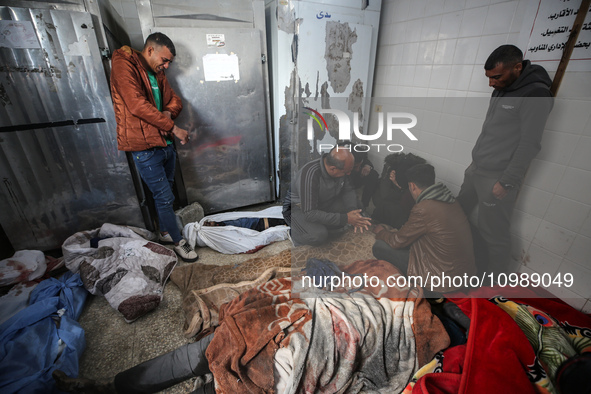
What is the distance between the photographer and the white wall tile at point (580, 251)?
928 mm

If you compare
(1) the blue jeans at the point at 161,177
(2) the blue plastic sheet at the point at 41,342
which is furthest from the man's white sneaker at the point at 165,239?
(2) the blue plastic sheet at the point at 41,342

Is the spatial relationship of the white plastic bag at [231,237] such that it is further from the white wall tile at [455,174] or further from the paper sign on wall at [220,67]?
the white wall tile at [455,174]

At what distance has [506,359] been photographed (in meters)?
0.84

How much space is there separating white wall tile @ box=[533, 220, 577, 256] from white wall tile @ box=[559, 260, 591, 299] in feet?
0.32

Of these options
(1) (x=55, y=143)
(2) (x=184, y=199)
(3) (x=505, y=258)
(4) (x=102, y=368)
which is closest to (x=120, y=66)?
(1) (x=55, y=143)

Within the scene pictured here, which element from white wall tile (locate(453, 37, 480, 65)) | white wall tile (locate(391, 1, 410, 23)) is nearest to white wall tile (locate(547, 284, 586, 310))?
white wall tile (locate(453, 37, 480, 65))

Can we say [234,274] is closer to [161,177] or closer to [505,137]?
[161,177]

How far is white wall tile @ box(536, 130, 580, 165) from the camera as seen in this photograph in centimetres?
81

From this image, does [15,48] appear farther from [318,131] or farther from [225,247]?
[318,131]

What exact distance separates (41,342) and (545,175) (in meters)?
2.11

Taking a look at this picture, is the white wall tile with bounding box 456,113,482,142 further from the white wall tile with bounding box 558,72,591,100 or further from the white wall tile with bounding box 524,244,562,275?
the white wall tile with bounding box 524,244,562,275

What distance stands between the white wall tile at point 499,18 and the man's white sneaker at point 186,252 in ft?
6.52

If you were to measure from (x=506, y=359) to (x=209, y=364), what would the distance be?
1043 millimetres

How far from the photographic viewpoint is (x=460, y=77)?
0.79m
